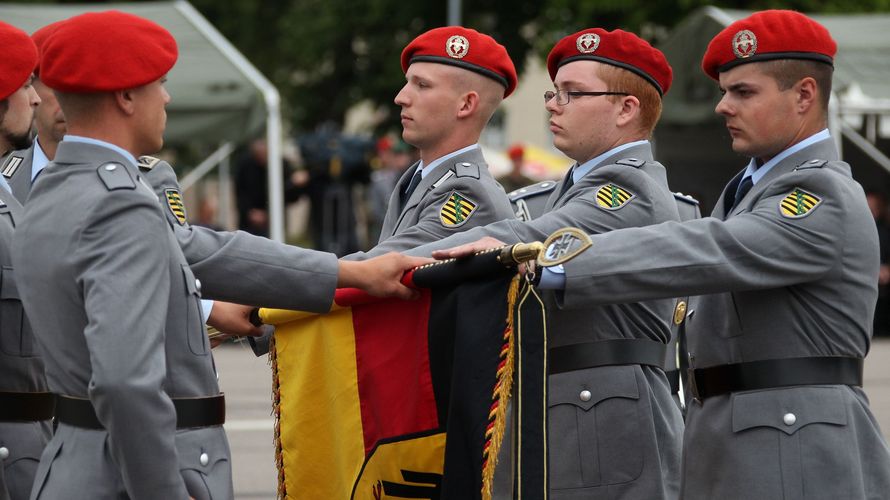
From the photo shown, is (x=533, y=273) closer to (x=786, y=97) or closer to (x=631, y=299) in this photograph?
(x=631, y=299)

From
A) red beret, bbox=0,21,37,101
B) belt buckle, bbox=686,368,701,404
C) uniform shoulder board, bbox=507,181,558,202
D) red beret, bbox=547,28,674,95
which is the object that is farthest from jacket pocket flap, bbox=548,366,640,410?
red beret, bbox=0,21,37,101

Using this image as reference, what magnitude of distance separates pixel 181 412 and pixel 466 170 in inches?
62.9

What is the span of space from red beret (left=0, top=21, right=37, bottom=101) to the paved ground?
3866mm

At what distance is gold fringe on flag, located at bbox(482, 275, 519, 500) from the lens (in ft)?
11.8

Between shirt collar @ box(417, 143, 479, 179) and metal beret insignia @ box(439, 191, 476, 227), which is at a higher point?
shirt collar @ box(417, 143, 479, 179)

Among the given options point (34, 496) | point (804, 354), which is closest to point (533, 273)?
point (804, 354)

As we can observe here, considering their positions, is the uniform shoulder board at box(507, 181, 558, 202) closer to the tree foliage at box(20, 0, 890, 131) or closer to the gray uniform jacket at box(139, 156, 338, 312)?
the gray uniform jacket at box(139, 156, 338, 312)

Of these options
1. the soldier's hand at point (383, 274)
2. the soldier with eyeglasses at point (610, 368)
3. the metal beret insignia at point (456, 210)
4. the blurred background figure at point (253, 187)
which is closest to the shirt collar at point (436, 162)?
the metal beret insignia at point (456, 210)

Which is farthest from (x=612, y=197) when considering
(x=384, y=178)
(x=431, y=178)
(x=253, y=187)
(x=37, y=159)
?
(x=384, y=178)

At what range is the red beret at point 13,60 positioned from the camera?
162 inches

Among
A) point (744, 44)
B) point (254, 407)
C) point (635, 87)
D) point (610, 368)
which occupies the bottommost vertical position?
point (254, 407)

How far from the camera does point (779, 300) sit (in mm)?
3840

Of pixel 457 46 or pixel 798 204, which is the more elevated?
pixel 457 46

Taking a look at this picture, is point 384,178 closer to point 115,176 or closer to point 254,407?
point 254,407
